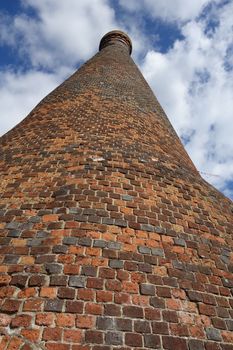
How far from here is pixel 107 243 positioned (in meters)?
2.81

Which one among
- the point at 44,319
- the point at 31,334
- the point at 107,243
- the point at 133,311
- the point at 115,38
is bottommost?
the point at 31,334

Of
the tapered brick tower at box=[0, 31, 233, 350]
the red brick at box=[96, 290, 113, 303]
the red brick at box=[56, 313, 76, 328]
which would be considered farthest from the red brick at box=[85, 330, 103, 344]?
the red brick at box=[96, 290, 113, 303]

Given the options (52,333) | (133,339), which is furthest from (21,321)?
(133,339)

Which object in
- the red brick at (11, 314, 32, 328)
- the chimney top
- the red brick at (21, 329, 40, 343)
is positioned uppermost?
the chimney top

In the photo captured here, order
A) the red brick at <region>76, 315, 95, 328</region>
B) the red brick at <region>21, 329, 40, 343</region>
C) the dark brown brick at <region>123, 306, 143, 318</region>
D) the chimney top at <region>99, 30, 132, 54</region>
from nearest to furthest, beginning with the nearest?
the red brick at <region>21, 329, 40, 343</region> → the red brick at <region>76, 315, 95, 328</region> → the dark brown brick at <region>123, 306, 143, 318</region> → the chimney top at <region>99, 30, 132, 54</region>

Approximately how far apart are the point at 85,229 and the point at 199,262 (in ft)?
3.67

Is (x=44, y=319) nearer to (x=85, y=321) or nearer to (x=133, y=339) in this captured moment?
(x=85, y=321)

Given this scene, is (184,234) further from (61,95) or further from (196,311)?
(61,95)

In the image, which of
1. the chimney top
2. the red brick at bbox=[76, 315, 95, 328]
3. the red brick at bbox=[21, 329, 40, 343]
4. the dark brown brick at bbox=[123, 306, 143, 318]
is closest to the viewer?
the red brick at bbox=[21, 329, 40, 343]

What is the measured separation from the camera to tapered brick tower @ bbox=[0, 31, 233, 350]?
7.46 feet

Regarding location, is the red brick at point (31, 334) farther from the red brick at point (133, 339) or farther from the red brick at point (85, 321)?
the red brick at point (133, 339)

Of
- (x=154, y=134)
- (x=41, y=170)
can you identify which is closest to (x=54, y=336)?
(x=41, y=170)

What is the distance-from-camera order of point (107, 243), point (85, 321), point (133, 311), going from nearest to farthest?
point (85, 321), point (133, 311), point (107, 243)

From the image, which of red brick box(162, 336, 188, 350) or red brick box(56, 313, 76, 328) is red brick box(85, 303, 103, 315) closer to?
red brick box(56, 313, 76, 328)
